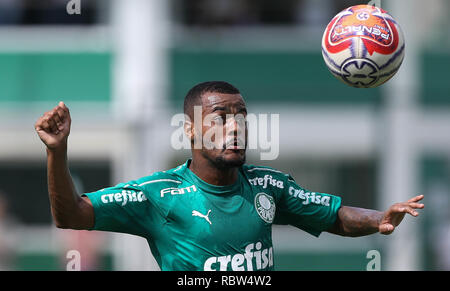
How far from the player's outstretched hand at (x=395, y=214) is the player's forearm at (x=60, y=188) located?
232 centimetres

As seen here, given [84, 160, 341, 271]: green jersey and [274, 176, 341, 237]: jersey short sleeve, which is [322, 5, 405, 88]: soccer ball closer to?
[274, 176, 341, 237]: jersey short sleeve

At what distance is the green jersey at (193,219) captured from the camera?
6273mm

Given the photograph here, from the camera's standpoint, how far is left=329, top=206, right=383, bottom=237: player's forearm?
6578 mm

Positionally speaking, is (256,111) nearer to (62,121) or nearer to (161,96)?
(161,96)

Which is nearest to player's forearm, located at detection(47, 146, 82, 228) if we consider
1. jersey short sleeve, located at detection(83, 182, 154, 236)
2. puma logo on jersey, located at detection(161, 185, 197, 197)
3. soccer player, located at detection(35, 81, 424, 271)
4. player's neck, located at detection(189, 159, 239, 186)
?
soccer player, located at detection(35, 81, 424, 271)

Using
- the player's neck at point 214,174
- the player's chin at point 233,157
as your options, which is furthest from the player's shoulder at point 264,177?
the player's chin at point 233,157

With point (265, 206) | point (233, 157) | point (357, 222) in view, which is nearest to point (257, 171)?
point (265, 206)

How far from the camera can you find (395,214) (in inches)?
250

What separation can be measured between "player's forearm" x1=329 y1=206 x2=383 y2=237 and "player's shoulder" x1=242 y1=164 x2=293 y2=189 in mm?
549

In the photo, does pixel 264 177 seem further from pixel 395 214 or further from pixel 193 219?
pixel 395 214

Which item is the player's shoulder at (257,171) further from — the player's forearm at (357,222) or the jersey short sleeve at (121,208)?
the jersey short sleeve at (121,208)

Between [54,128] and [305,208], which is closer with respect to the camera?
[54,128]

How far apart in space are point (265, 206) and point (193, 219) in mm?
592

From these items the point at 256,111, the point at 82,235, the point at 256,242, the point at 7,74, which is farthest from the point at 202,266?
the point at 7,74
